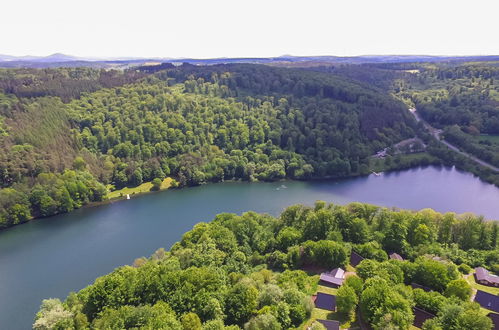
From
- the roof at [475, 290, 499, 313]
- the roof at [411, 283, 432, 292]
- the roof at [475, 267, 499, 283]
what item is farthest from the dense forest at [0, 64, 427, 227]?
the roof at [475, 290, 499, 313]

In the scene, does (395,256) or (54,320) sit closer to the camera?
(54,320)

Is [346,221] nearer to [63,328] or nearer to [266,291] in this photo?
[266,291]

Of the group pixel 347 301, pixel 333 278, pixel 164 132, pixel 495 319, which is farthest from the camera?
pixel 164 132

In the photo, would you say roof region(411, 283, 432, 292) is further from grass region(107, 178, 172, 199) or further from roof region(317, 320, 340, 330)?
grass region(107, 178, 172, 199)

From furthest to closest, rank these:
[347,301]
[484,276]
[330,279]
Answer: [330,279], [484,276], [347,301]

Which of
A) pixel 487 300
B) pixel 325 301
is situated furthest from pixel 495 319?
pixel 325 301

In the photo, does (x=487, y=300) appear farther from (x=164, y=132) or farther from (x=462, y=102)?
(x=462, y=102)

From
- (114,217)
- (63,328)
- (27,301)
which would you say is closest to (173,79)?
(114,217)
